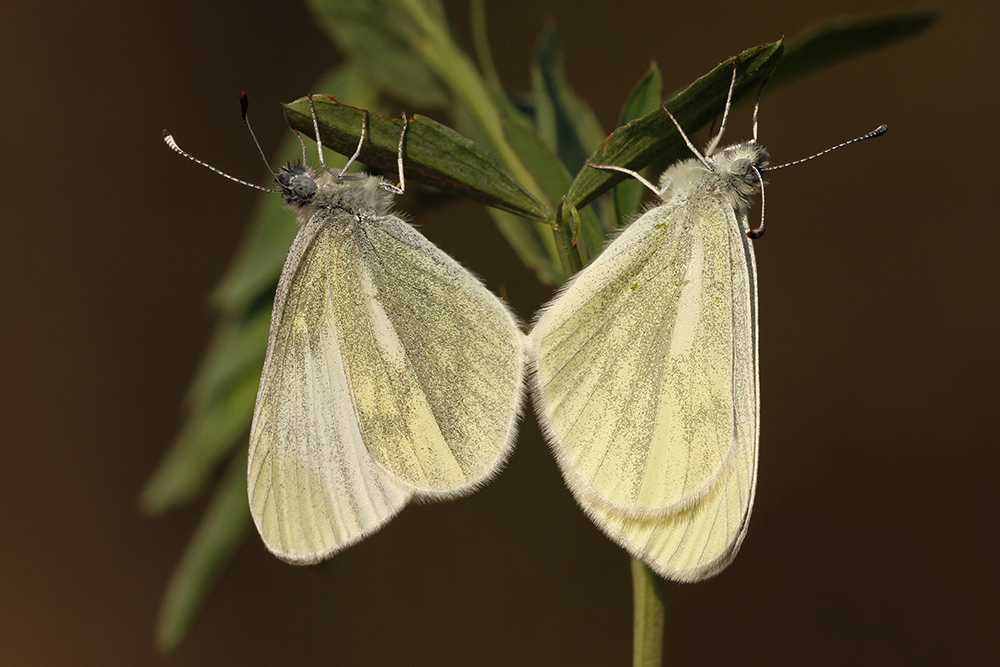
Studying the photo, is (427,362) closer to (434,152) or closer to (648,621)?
(434,152)

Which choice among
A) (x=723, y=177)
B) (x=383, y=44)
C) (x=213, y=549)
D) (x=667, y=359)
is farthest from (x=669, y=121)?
(x=213, y=549)

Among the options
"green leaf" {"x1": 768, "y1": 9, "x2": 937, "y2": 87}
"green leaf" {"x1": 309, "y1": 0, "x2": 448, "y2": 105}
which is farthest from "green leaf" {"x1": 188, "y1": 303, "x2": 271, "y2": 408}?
"green leaf" {"x1": 768, "y1": 9, "x2": 937, "y2": 87}

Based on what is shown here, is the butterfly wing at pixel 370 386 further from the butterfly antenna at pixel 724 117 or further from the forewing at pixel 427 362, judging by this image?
the butterfly antenna at pixel 724 117

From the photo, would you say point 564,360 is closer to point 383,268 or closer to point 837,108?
point 383,268

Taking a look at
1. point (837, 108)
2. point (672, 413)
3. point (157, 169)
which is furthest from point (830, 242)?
point (157, 169)

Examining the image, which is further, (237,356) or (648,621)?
(237,356)

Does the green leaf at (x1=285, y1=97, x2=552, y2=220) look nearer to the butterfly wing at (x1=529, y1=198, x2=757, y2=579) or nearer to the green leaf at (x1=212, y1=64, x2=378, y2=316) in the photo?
the butterfly wing at (x1=529, y1=198, x2=757, y2=579)
